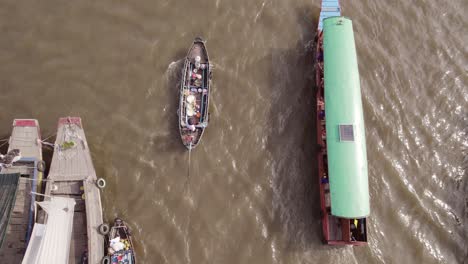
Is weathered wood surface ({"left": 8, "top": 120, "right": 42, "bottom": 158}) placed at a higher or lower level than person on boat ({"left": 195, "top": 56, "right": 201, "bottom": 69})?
lower

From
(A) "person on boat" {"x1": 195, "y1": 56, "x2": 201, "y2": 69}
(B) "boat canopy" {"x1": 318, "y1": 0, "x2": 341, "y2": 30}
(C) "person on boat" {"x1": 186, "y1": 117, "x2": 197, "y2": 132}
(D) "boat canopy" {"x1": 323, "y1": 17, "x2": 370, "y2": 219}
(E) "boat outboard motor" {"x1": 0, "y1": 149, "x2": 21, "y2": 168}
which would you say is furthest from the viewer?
(B) "boat canopy" {"x1": 318, "y1": 0, "x2": 341, "y2": 30}

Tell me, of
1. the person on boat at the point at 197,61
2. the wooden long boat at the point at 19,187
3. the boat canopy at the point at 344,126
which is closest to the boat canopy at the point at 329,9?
the boat canopy at the point at 344,126

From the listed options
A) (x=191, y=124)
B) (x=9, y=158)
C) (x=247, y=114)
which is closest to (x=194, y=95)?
(x=191, y=124)

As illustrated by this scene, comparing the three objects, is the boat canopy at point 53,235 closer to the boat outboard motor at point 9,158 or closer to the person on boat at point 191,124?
the boat outboard motor at point 9,158

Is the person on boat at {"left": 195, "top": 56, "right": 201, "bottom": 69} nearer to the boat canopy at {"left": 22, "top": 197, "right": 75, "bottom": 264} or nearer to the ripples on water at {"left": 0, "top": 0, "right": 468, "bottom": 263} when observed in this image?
the ripples on water at {"left": 0, "top": 0, "right": 468, "bottom": 263}

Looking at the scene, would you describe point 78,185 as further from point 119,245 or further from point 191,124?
point 191,124

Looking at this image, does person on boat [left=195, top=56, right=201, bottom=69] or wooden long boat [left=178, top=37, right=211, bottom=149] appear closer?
wooden long boat [left=178, top=37, right=211, bottom=149]

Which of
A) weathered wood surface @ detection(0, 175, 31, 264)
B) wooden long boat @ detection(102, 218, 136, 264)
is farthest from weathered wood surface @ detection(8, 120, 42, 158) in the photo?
wooden long boat @ detection(102, 218, 136, 264)
